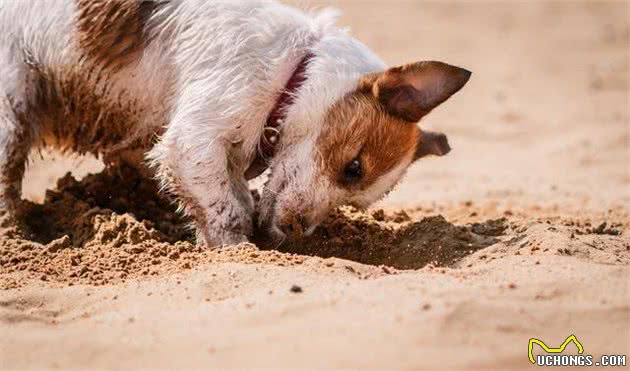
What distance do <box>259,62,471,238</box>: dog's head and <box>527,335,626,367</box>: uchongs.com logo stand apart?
1752mm

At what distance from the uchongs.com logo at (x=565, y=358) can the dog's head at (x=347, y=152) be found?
1752 mm

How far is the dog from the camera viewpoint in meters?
5.34

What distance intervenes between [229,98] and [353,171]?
2.55 ft

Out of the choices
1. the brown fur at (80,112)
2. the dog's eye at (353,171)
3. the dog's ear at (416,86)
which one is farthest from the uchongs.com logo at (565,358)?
the brown fur at (80,112)

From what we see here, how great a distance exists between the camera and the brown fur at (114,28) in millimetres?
5609

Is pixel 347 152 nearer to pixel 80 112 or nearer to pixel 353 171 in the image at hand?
pixel 353 171

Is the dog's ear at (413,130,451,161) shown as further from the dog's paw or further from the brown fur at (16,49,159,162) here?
the brown fur at (16,49,159,162)

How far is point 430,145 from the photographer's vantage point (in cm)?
581

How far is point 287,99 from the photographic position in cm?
541

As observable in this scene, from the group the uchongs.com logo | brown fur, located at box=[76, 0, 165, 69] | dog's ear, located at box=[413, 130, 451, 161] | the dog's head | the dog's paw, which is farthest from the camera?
dog's ear, located at box=[413, 130, 451, 161]

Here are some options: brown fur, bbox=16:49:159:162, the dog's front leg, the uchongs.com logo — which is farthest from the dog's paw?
the uchongs.com logo

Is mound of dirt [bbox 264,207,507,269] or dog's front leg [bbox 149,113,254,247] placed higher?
dog's front leg [bbox 149,113,254,247]

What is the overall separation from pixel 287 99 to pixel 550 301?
1.95 metres

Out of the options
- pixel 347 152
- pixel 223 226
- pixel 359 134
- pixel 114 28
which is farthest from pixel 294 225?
pixel 114 28
